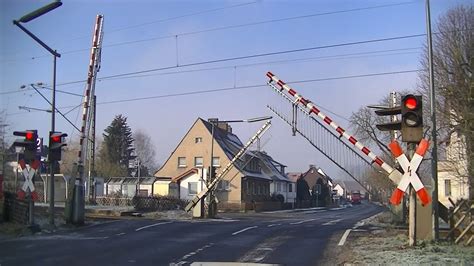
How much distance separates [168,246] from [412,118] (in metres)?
7.44

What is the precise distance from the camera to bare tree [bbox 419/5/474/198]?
19297mm

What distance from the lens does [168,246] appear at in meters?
14.7

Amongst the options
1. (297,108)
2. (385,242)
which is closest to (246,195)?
(297,108)

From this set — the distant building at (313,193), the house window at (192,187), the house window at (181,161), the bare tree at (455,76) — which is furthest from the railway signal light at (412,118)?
the distant building at (313,193)

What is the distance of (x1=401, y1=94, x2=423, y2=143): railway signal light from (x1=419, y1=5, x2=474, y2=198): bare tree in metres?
7.43

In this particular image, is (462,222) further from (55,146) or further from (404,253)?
(55,146)

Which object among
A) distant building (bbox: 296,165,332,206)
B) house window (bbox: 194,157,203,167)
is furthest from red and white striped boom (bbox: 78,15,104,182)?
distant building (bbox: 296,165,332,206)

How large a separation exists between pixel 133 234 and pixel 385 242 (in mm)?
8521

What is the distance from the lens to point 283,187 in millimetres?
77688

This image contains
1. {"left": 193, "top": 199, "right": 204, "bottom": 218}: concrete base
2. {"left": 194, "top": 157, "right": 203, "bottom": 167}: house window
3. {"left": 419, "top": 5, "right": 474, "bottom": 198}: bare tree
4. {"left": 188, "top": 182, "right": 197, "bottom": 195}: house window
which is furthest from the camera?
{"left": 194, "top": 157, "right": 203, "bottom": 167}: house window

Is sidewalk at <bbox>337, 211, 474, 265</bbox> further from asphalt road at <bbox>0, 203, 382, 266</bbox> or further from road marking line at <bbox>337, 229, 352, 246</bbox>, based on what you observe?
asphalt road at <bbox>0, 203, 382, 266</bbox>

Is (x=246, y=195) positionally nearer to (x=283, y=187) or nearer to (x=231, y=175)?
(x=231, y=175)

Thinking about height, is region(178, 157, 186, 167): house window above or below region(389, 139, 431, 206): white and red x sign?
above

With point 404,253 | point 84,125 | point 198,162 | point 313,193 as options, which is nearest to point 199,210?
point 84,125
